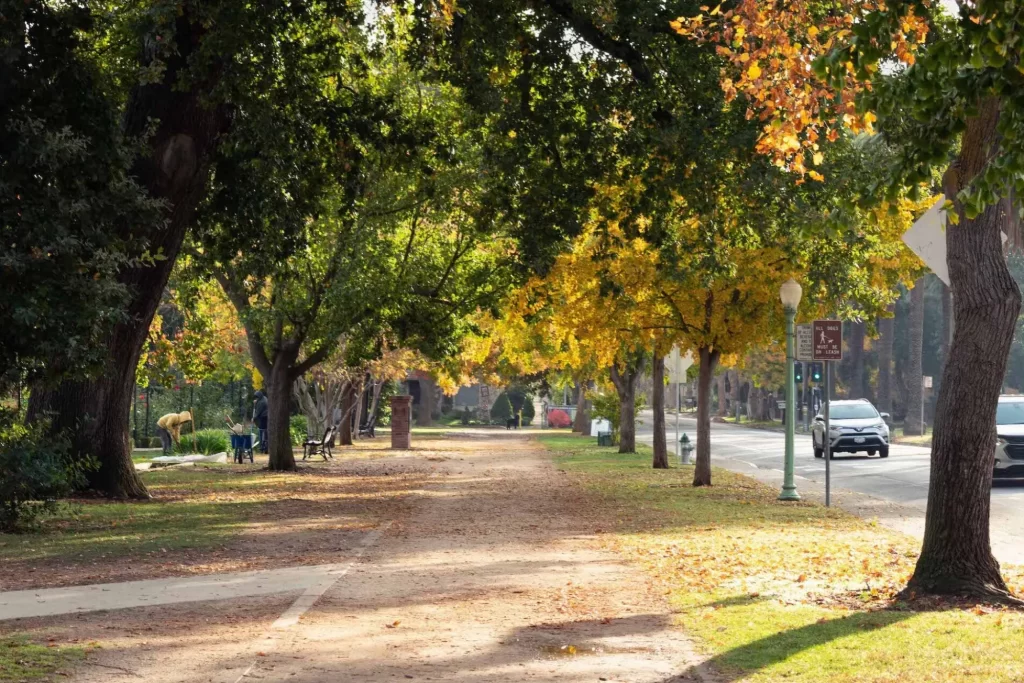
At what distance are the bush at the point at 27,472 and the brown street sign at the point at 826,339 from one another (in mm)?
10990

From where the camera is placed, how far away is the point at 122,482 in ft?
76.0

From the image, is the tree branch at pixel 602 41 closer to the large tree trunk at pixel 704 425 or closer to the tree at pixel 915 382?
the large tree trunk at pixel 704 425

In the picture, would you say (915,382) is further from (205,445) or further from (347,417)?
(205,445)

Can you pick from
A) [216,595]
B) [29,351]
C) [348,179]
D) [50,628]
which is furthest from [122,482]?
[50,628]

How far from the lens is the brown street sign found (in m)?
21.8

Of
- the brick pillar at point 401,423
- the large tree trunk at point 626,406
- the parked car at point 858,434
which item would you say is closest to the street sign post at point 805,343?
the parked car at point 858,434

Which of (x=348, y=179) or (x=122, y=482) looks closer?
(x=348, y=179)

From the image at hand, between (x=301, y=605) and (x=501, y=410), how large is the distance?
7898 cm

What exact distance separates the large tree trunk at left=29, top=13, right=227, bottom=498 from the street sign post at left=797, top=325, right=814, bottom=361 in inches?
373

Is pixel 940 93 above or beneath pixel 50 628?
above

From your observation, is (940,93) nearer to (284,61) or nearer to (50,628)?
(50,628)

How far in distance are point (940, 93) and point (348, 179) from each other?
15.3 meters

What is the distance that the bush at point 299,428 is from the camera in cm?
4894

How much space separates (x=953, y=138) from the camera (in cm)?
759
